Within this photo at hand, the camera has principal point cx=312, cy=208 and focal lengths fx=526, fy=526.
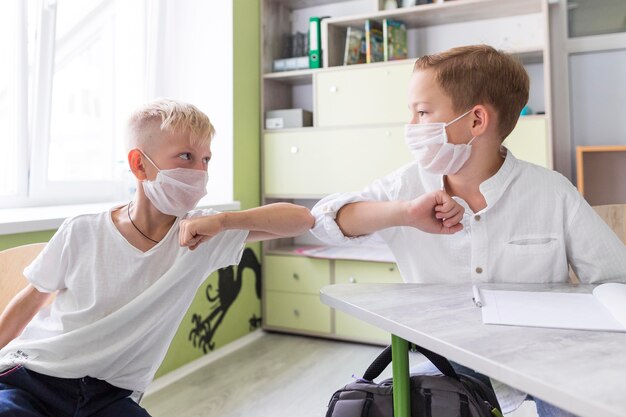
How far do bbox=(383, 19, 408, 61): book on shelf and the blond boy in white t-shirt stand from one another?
1.87 m

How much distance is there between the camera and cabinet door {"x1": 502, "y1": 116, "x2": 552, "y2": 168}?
2.52m

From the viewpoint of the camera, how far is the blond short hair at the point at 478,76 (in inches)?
47.8

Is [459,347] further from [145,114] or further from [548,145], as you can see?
[548,145]

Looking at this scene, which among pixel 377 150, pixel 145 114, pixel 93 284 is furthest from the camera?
pixel 377 150

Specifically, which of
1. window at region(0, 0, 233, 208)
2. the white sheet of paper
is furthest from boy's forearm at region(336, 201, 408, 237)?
window at region(0, 0, 233, 208)

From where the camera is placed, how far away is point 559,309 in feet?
2.83

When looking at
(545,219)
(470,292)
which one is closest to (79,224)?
(470,292)

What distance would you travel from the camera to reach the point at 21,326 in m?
1.15

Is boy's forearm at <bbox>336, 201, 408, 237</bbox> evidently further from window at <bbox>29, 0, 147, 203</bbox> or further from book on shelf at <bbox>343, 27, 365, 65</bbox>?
book on shelf at <bbox>343, 27, 365, 65</bbox>

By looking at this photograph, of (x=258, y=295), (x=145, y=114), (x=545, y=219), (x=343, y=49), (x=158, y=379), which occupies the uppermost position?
(x=343, y=49)

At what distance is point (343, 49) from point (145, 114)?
6.93 ft

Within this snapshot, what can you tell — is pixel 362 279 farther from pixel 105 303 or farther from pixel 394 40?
pixel 105 303

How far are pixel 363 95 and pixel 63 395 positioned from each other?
222 cm

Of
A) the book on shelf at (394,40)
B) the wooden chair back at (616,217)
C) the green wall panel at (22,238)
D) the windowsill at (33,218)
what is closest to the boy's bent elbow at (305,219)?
the windowsill at (33,218)
